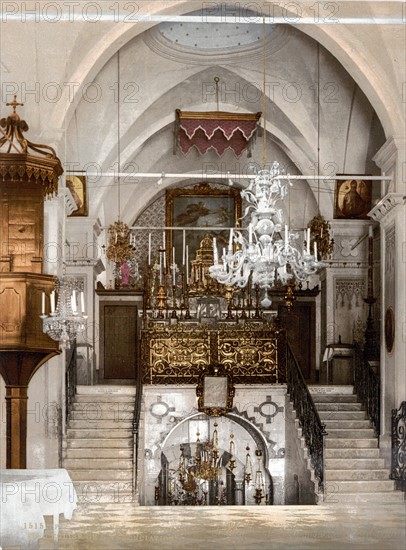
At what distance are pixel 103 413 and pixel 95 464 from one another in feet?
4.69

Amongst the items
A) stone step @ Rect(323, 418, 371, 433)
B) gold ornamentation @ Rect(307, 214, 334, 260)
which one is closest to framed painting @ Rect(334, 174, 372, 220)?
gold ornamentation @ Rect(307, 214, 334, 260)

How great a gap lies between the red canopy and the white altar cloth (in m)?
10.6

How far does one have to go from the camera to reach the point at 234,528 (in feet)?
37.9

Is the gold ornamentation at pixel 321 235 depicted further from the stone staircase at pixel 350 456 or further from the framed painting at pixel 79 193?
the framed painting at pixel 79 193

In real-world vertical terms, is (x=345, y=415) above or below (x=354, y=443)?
above

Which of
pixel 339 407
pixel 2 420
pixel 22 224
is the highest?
pixel 22 224

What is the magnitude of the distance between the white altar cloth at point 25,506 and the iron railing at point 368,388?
291 inches

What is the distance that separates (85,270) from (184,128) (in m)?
3.49

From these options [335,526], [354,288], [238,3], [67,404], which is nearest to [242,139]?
[354,288]

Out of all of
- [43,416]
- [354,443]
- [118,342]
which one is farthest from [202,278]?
[43,416]

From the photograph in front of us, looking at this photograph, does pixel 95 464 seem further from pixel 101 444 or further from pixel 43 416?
pixel 43 416

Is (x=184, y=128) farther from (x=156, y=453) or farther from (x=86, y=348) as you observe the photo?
(x=156, y=453)

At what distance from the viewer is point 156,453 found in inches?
673

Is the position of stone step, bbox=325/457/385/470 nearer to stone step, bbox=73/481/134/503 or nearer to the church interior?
the church interior
